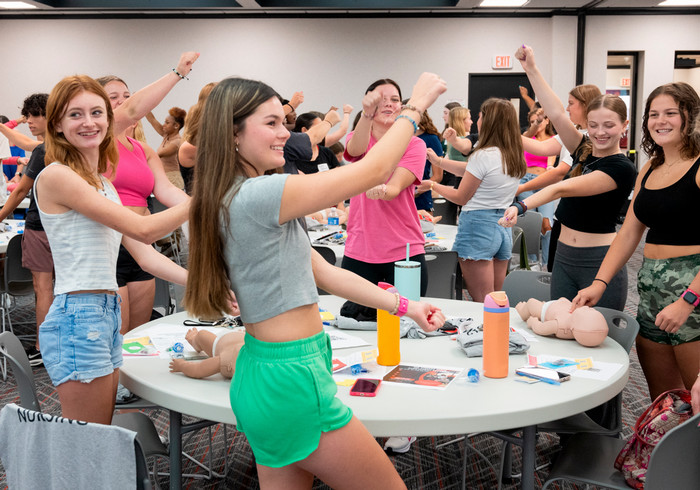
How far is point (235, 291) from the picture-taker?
147cm

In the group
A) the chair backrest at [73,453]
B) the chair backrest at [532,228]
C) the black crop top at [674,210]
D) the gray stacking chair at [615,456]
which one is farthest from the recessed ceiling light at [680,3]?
the chair backrest at [73,453]

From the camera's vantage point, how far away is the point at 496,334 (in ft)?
6.34

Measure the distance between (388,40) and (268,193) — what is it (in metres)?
11.1

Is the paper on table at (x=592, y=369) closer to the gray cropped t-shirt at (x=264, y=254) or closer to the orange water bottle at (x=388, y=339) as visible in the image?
the orange water bottle at (x=388, y=339)

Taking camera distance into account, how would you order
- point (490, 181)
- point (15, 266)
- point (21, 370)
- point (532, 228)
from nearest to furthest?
1. point (21, 370)
2. point (490, 181)
3. point (15, 266)
4. point (532, 228)

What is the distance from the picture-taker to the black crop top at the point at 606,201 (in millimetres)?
2887

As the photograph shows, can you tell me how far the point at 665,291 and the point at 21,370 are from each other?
7.26ft

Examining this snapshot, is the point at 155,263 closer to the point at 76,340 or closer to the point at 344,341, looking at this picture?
the point at 76,340

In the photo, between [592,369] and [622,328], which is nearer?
[592,369]

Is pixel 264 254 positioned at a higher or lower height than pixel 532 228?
higher

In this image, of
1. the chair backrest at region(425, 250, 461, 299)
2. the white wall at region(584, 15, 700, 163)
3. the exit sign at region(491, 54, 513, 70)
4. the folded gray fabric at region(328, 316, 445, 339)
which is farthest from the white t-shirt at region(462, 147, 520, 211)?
the white wall at region(584, 15, 700, 163)

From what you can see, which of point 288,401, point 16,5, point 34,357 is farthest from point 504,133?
point 16,5

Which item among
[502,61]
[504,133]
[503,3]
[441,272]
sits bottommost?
[441,272]

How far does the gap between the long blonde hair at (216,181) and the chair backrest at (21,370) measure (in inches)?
31.4
